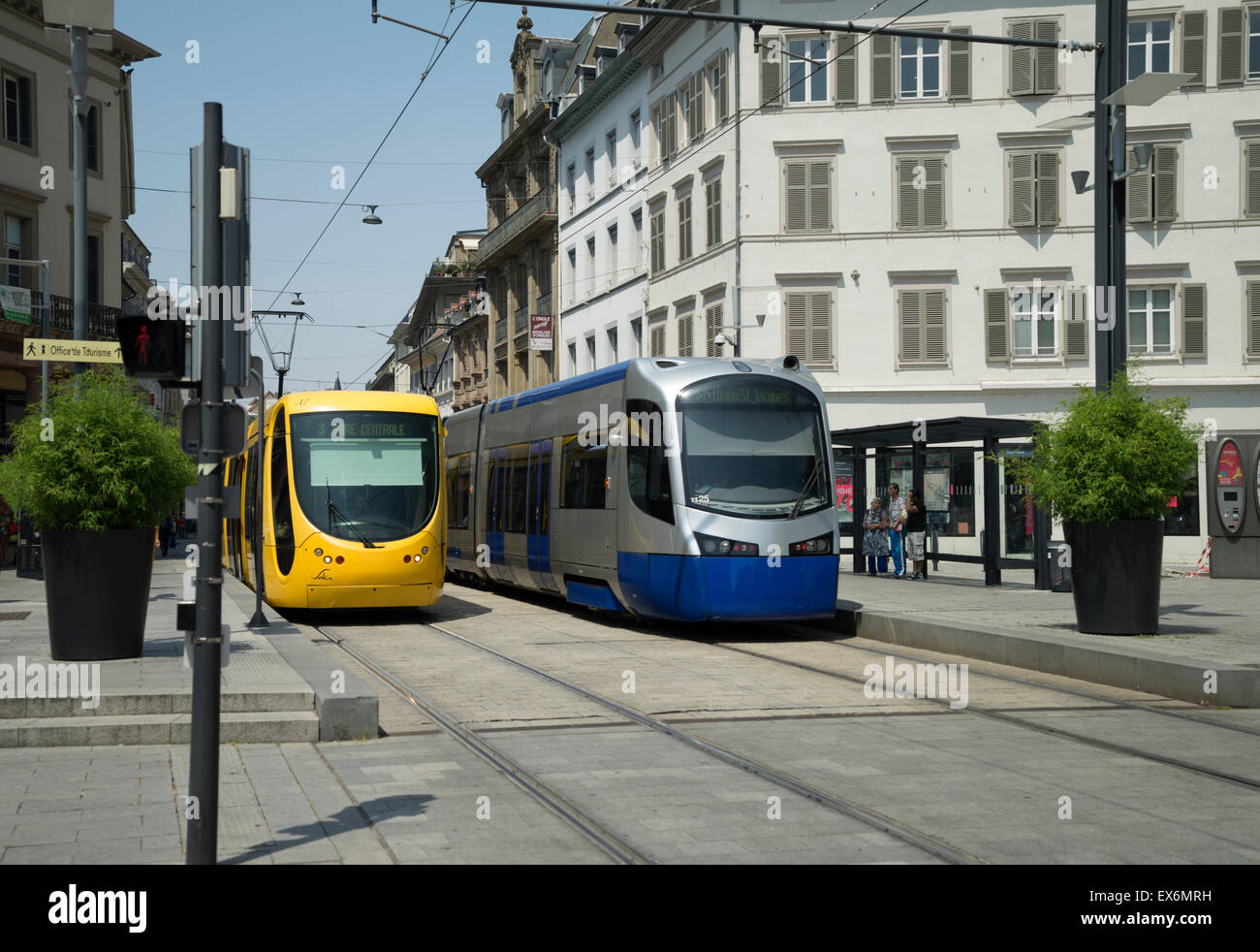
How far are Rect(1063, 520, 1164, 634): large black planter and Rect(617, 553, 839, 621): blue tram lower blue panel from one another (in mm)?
2762

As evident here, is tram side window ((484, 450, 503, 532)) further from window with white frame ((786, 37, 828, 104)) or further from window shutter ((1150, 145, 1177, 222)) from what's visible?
window shutter ((1150, 145, 1177, 222))

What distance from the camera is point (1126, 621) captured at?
13383 mm

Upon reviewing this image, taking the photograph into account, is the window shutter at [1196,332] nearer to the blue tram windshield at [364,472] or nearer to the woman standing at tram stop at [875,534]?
the woman standing at tram stop at [875,534]

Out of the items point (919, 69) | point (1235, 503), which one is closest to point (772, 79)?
point (919, 69)

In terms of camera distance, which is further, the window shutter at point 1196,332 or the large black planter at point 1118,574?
the window shutter at point 1196,332

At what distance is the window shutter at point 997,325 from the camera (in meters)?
32.6

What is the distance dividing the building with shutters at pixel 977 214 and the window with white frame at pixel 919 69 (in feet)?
0.15

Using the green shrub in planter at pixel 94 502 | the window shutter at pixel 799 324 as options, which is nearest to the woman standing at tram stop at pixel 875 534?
the window shutter at pixel 799 324

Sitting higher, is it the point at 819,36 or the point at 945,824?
the point at 819,36

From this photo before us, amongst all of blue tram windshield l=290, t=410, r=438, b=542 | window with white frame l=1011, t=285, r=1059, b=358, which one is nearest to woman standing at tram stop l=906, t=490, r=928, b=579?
blue tram windshield l=290, t=410, r=438, b=542

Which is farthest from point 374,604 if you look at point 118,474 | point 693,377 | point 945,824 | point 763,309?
point 763,309

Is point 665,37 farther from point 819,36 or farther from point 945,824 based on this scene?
point 945,824

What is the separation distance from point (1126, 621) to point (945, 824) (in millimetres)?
7619

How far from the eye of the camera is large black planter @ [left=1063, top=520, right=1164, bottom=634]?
1328cm
